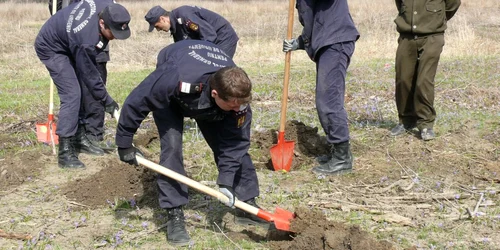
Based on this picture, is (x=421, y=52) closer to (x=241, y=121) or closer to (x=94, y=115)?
(x=241, y=121)

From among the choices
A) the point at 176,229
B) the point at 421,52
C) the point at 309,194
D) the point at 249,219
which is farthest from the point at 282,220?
the point at 421,52

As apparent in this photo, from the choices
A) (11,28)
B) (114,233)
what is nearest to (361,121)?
(114,233)

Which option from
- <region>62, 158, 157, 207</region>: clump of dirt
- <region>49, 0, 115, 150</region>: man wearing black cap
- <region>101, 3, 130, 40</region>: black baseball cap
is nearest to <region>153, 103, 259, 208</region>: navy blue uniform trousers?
<region>62, 158, 157, 207</region>: clump of dirt

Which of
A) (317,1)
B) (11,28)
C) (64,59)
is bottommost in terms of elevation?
(11,28)

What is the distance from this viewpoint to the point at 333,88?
207 inches

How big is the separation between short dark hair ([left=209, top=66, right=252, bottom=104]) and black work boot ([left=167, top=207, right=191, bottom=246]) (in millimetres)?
1101

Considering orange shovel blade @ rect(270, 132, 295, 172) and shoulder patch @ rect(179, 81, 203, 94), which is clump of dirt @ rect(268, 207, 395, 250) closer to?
shoulder patch @ rect(179, 81, 203, 94)

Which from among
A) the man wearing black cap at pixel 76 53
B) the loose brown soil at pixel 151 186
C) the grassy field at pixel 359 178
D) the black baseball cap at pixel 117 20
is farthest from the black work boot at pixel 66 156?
the black baseball cap at pixel 117 20

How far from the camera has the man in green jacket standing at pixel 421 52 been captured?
6.14 metres

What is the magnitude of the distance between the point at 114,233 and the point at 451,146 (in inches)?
145

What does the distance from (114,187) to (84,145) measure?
4.86 feet

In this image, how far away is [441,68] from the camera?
10781 mm

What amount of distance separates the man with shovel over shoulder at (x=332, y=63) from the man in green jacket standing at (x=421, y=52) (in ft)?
4.03

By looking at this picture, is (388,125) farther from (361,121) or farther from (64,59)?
(64,59)
